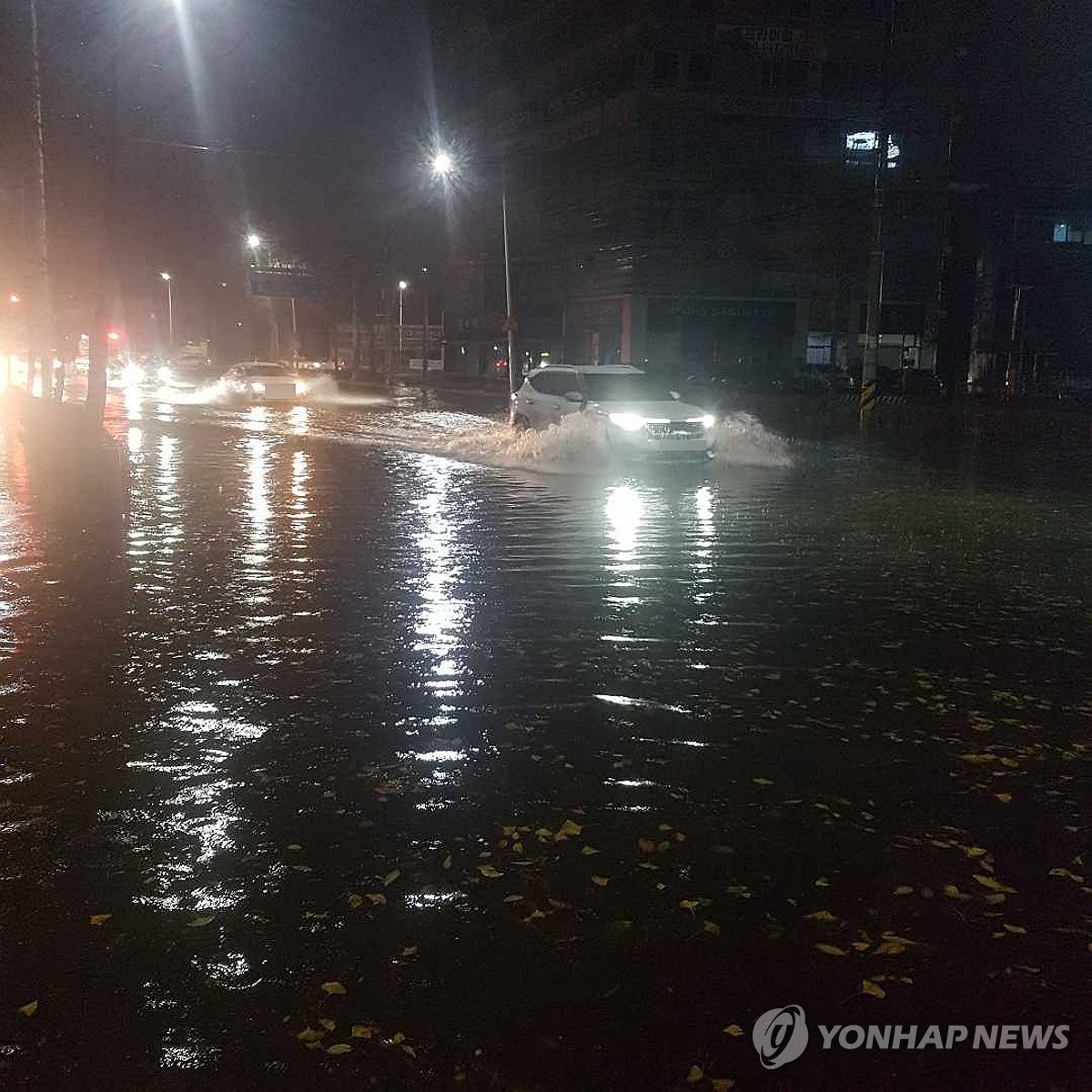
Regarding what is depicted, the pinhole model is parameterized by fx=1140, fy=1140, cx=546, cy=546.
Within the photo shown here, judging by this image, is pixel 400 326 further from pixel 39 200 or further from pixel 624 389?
pixel 624 389

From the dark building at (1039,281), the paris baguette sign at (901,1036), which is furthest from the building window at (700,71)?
the paris baguette sign at (901,1036)

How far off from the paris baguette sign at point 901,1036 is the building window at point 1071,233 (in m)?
66.9

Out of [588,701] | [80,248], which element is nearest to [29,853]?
[588,701]

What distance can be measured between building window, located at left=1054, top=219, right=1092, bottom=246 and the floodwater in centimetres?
5770

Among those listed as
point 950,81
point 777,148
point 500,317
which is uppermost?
point 950,81

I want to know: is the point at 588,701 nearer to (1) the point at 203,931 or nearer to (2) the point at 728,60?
(1) the point at 203,931

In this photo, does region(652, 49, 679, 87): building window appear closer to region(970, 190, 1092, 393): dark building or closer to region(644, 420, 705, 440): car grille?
region(970, 190, 1092, 393): dark building

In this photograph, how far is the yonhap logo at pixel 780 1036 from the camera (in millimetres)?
3482

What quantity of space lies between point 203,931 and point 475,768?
1.98 m

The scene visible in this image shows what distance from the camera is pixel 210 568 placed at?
11.3 m

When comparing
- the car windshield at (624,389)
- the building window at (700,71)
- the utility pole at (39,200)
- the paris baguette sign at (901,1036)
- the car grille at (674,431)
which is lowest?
the paris baguette sign at (901,1036)

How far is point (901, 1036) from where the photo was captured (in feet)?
11.8

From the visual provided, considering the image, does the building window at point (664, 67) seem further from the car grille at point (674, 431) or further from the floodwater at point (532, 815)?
the floodwater at point (532, 815)

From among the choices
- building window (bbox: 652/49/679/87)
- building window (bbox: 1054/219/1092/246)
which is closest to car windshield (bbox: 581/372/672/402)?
building window (bbox: 652/49/679/87)
